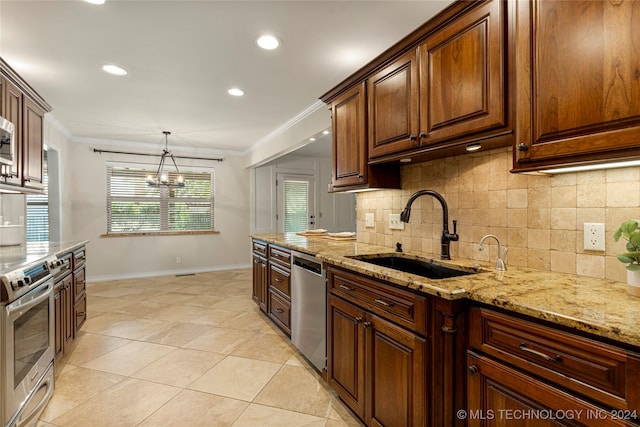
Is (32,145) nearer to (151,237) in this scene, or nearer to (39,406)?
(39,406)

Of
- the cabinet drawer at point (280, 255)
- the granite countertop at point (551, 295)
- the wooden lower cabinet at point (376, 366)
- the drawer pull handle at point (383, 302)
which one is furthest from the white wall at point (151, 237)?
the drawer pull handle at point (383, 302)

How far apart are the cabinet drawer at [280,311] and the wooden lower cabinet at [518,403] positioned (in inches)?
72.4

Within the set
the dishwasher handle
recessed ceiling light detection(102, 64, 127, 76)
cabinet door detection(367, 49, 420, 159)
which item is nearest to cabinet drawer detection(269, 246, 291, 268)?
the dishwasher handle

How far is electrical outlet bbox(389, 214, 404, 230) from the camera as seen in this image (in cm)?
248

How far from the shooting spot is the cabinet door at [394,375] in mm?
1326

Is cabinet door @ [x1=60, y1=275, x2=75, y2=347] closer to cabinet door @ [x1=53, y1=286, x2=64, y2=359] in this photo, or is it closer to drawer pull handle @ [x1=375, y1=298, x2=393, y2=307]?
cabinet door @ [x1=53, y1=286, x2=64, y2=359]

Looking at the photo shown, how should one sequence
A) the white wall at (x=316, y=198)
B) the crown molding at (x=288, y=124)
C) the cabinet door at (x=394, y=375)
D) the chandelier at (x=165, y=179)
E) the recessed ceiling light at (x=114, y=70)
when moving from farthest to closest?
1. the white wall at (x=316, y=198)
2. the chandelier at (x=165, y=179)
3. the crown molding at (x=288, y=124)
4. the recessed ceiling light at (x=114, y=70)
5. the cabinet door at (x=394, y=375)

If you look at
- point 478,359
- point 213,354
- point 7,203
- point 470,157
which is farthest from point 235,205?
point 478,359

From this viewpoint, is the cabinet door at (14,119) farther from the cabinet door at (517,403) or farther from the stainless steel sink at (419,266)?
the cabinet door at (517,403)

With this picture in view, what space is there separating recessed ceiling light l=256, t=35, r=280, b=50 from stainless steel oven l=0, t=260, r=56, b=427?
6.77 feet

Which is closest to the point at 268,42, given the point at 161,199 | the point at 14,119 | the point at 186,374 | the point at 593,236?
the point at 14,119

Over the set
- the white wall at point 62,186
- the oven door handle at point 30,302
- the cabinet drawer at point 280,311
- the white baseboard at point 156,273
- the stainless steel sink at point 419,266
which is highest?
the white wall at point 62,186

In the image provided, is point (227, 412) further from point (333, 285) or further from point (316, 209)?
point (316, 209)

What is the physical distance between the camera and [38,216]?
4.65 meters
